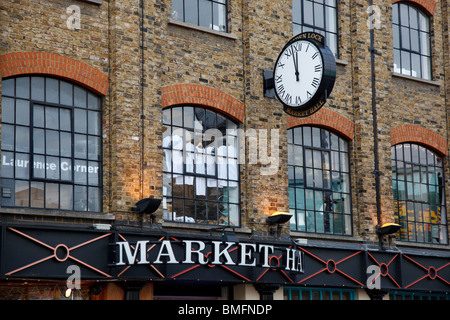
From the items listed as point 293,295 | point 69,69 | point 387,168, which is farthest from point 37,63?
point 387,168

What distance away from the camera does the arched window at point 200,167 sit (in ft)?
53.1

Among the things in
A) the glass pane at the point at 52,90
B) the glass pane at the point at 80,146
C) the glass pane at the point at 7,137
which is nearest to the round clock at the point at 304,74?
the glass pane at the point at 80,146

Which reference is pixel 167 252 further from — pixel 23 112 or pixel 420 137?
pixel 420 137

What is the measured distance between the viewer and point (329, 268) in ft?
58.3

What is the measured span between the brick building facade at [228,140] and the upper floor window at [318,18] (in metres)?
0.04

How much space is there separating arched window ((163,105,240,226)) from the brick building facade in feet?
→ 0.17

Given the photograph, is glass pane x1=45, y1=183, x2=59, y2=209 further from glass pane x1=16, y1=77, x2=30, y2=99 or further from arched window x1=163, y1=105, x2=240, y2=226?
arched window x1=163, y1=105, x2=240, y2=226

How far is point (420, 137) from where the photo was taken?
66.2 ft

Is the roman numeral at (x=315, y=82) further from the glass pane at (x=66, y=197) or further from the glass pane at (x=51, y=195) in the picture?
the glass pane at (x=51, y=195)

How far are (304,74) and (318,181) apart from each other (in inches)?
119

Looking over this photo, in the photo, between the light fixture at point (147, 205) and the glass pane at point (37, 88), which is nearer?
the glass pane at point (37, 88)

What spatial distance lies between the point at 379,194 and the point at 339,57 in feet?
10.9

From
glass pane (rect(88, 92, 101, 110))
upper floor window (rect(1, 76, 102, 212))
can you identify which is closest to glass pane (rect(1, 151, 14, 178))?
Result: upper floor window (rect(1, 76, 102, 212))

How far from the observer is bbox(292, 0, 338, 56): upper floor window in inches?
739
